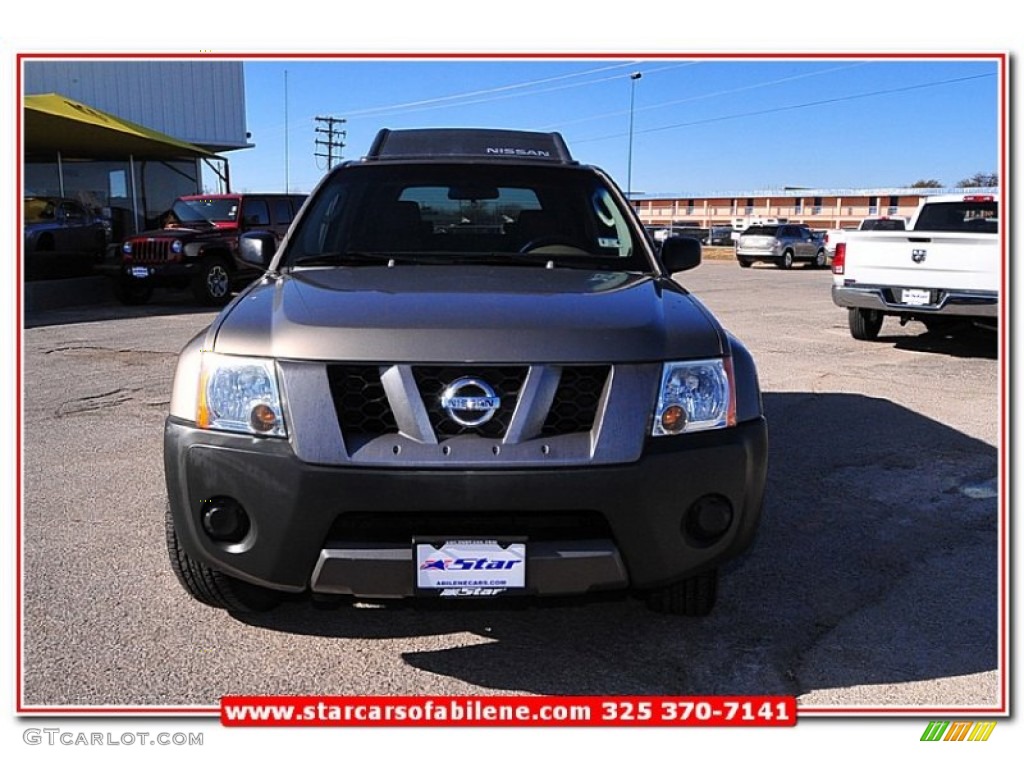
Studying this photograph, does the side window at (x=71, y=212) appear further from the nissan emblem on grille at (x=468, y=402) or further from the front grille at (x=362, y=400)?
the nissan emblem on grille at (x=468, y=402)

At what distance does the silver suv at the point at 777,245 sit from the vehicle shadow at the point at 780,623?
83.3 feet

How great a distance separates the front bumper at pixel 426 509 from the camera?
2.46 m

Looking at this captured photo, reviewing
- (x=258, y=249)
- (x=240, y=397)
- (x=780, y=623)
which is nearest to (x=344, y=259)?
(x=258, y=249)

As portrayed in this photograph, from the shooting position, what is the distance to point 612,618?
3.29m

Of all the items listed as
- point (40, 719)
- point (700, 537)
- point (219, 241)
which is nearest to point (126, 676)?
point (40, 719)

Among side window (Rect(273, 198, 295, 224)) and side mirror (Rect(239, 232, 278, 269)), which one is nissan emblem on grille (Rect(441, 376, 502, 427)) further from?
side window (Rect(273, 198, 295, 224))

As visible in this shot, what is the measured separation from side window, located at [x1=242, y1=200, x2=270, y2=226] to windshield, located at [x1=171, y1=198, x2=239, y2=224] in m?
0.14

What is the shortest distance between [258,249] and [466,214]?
36.7 inches

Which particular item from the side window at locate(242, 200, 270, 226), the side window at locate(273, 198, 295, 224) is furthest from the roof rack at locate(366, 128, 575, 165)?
the side window at locate(273, 198, 295, 224)

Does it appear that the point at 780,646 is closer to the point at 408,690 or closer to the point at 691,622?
the point at 691,622

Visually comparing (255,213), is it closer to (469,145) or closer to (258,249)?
(469,145)

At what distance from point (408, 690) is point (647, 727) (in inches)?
28.6

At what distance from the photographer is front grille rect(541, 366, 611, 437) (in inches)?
102

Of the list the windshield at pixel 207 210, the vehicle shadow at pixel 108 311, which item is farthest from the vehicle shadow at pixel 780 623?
the windshield at pixel 207 210
